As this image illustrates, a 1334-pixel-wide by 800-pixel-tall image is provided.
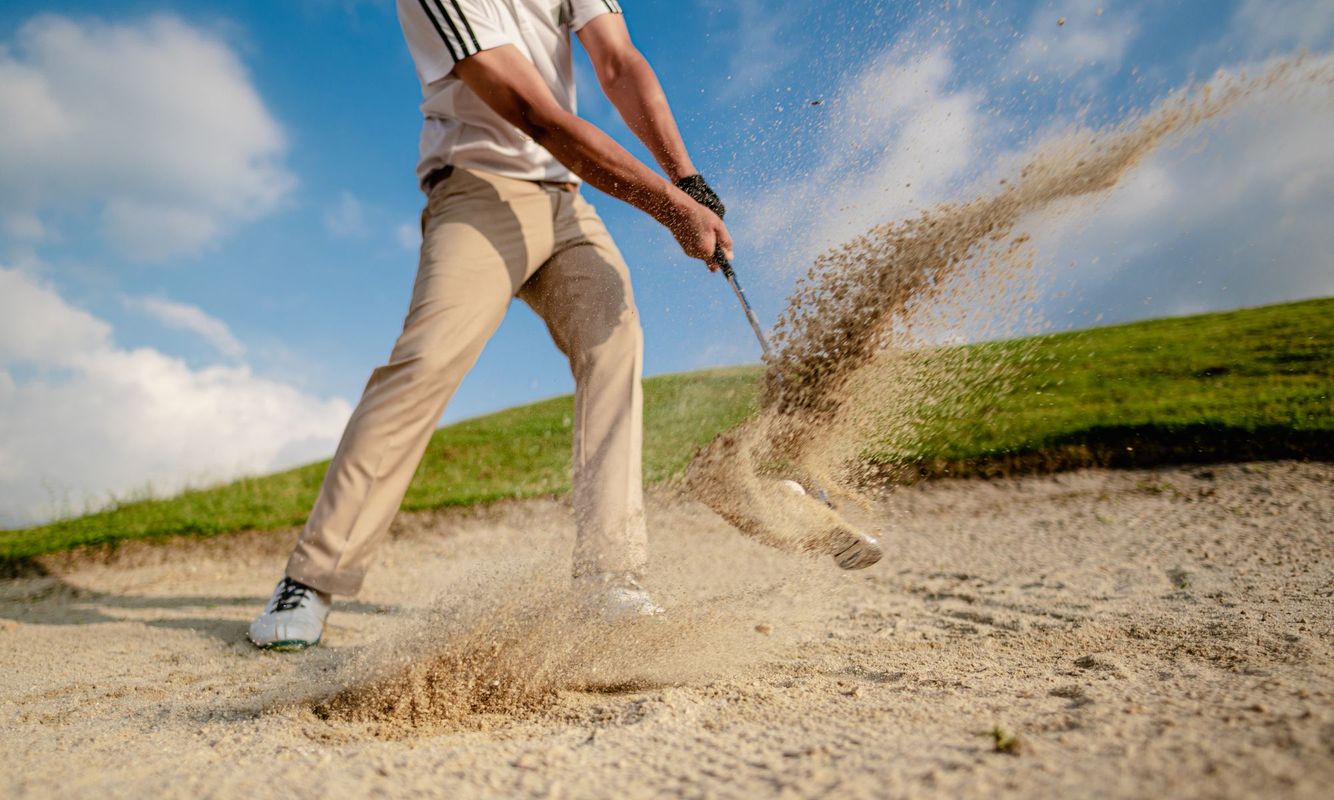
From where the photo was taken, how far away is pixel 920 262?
9.62 ft

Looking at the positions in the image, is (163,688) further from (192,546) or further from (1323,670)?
(192,546)

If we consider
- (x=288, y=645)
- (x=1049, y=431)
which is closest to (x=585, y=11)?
(x=288, y=645)

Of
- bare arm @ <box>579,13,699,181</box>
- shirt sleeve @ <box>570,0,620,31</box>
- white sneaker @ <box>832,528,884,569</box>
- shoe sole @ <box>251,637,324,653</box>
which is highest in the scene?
shirt sleeve @ <box>570,0,620,31</box>

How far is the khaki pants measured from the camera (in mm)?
2951

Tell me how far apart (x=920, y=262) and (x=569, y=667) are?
6.08 feet

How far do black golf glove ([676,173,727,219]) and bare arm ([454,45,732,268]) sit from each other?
0.24 meters

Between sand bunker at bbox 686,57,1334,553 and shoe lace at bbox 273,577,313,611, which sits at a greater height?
sand bunker at bbox 686,57,1334,553

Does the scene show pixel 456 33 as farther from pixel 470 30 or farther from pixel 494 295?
pixel 494 295

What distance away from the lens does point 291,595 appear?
10.4ft

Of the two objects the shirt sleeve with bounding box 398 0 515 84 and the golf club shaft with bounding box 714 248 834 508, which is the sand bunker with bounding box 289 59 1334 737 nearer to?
the golf club shaft with bounding box 714 248 834 508

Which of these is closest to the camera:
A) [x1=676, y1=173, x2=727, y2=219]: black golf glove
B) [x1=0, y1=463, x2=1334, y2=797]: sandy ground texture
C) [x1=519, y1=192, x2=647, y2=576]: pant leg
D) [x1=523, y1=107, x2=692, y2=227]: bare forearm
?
[x1=0, y1=463, x2=1334, y2=797]: sandy ground texture

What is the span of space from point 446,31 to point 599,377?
4.12 ft

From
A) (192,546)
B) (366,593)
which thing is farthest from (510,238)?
(192,546)

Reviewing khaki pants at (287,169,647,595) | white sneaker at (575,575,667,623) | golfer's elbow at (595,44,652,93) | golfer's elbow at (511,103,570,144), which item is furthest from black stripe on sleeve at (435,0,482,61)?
white sneaker at (575,575,667,623)
